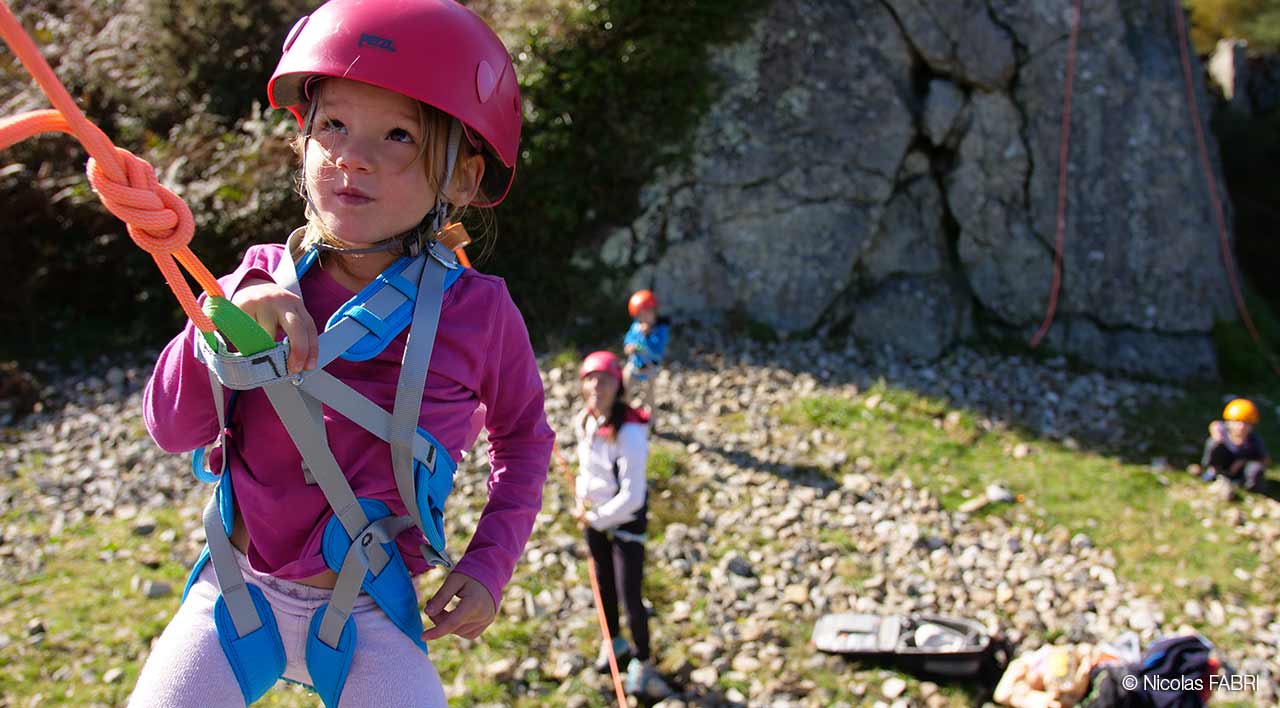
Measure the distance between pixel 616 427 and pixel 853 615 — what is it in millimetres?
2045

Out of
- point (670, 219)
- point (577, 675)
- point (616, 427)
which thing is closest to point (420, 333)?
point (616, 427)

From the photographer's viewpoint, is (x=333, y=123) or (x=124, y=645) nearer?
(x=333, y=123)

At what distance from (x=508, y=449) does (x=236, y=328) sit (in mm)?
886

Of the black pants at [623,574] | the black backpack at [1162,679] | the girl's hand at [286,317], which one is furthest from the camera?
the black pants at [623,574]

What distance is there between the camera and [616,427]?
533cm

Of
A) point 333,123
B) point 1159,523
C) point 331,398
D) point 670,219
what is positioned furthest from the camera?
point 670,219

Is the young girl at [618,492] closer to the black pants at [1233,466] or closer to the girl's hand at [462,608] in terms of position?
the girl's hand at [462,608]

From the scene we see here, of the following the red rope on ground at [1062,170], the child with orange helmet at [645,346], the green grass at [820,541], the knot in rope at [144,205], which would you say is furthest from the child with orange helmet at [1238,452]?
the knot in rope at [144,205]

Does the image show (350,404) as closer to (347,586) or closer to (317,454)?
(317,454)

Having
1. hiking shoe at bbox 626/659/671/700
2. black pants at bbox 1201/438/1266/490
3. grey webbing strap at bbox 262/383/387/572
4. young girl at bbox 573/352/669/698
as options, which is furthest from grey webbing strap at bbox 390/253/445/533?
black pants at bbox 1201/438/1266/490

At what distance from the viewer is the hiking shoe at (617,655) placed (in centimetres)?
554

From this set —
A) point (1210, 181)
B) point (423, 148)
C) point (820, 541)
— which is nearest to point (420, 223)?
point (423, 148)

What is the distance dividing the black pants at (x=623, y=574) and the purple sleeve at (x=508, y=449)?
113 inches

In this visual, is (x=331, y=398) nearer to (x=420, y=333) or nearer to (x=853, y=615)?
(x=420, y=333)
